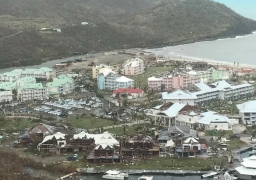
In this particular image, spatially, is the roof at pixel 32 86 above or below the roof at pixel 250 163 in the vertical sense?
above

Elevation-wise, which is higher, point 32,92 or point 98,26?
point 98,26

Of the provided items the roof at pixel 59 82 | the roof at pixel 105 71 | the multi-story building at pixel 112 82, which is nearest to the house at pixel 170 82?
the multi-story building at pixel 112 82

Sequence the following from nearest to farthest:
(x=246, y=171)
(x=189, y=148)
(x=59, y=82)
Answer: (x=246, y=171) < (x=189, y=148) < (x=59, y=82)

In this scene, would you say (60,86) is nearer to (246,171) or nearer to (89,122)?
(89,122)

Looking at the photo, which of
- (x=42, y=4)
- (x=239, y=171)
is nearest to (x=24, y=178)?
(x=239, y=171)

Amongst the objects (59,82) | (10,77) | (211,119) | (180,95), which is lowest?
(211,119)

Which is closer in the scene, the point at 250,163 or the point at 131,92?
the point at 250,163

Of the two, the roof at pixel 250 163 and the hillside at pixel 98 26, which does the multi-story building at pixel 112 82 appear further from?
the hillside at pixel 98 26

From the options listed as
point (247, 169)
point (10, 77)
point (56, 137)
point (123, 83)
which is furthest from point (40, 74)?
point (247, 169)
